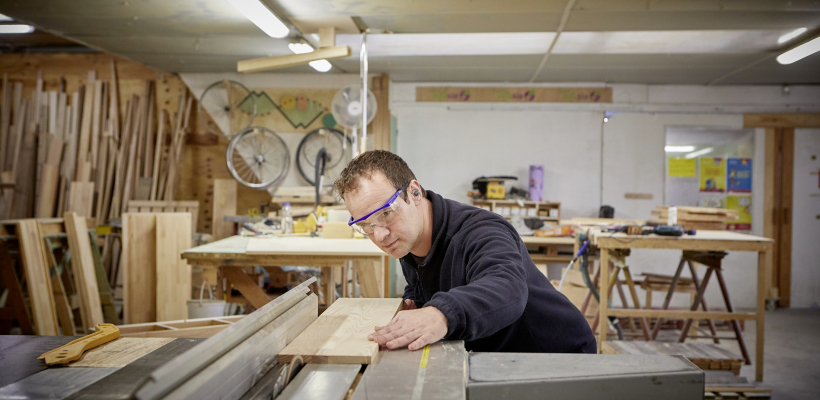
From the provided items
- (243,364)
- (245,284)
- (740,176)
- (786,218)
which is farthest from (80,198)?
(786,218)

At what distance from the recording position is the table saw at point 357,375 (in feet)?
2.67

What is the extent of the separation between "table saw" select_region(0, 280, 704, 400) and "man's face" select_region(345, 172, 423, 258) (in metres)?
0.41

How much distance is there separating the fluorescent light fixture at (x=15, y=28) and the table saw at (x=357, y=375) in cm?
618

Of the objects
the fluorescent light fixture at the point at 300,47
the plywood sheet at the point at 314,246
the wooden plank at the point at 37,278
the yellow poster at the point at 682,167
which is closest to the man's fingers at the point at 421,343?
the plywood sheet at the point at 314,246

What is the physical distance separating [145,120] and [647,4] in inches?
240

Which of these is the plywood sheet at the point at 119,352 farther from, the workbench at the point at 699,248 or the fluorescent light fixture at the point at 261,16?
the workbench at the point at 699,248

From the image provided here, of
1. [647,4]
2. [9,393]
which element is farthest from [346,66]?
[9,393]

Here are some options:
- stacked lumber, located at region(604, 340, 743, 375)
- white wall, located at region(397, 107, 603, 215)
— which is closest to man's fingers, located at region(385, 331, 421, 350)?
stacked lumber, located at region(604, 340, 743, 375)

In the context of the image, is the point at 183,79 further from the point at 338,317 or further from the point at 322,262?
the point at 338,317

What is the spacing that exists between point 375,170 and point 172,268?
3.04m

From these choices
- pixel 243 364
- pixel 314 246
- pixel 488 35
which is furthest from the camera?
pixel 488 35

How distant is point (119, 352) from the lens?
1.17 meters

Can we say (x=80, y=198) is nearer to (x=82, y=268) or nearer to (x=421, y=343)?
(x=82, y=268)

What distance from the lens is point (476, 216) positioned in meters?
1.46
